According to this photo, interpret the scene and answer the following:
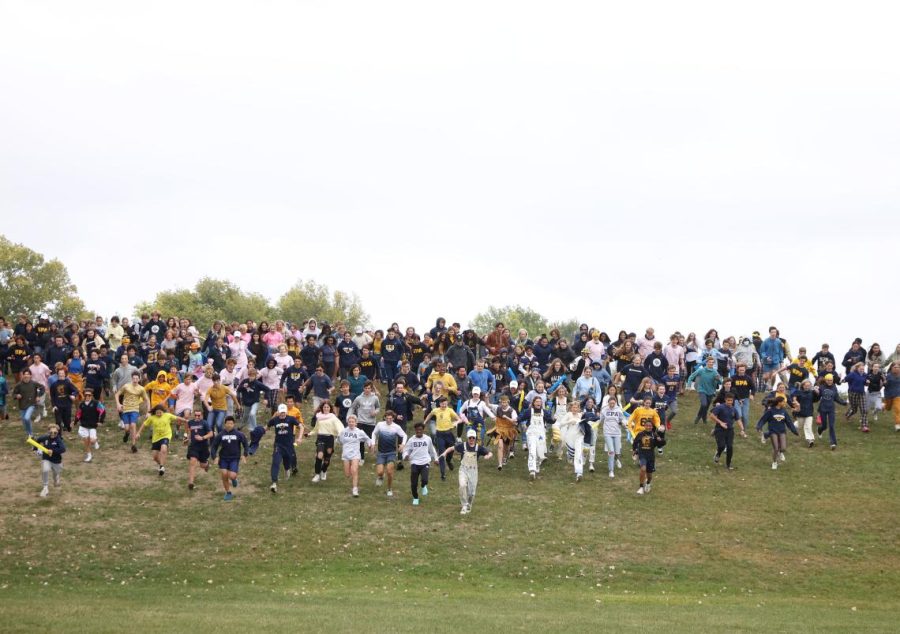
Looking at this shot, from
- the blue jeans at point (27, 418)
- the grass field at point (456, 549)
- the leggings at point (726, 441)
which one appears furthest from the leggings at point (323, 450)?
the leggings at point (726, 441)

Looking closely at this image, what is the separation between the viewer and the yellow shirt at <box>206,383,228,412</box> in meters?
28.2

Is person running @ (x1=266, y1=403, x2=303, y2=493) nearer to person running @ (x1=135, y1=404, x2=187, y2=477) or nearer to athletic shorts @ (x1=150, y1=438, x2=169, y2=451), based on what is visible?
person running @ (x1=135, y1=404, x2=187, y2=477)

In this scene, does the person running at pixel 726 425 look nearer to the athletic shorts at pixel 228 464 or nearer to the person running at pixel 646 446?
the person running at pixel 646 446

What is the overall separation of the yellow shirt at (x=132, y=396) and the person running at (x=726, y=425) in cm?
1624

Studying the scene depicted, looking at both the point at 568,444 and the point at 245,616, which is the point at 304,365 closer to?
the point at 568,444

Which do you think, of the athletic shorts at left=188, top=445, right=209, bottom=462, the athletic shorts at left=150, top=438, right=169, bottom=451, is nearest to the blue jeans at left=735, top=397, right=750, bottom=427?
the athletic shorts at left=188, top=445, right=209, bottom=462

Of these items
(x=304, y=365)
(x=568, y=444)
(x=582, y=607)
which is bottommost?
(x=582, y=607)

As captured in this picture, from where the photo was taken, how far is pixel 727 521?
25.9 m

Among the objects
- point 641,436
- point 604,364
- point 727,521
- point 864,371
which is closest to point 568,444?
point 641,436

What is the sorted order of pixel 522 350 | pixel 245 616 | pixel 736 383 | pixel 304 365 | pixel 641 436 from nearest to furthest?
pixel 245 616, pixel 641 436, pixel 736 383, pixel 304 365, pixel 522 350

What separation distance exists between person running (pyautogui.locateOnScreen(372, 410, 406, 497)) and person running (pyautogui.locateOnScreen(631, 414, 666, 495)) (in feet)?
20.6

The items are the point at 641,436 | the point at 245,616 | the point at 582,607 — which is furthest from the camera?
the point at 641,436

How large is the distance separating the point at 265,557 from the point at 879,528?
49.5 feet

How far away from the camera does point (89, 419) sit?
2881cm
